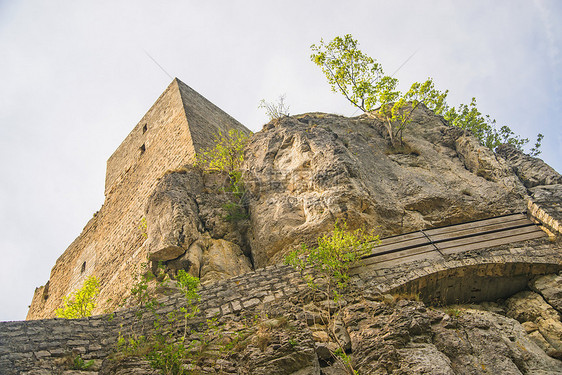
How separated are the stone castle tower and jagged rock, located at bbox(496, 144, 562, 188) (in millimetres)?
7319

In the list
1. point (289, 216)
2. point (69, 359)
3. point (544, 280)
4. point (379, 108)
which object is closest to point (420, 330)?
point (544, 280)

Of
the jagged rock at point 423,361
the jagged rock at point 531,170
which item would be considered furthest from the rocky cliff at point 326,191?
the jagged rock at point 423,361

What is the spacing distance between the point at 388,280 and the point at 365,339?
59.8 inches

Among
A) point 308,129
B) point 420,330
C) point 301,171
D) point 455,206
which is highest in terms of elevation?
point 308,129

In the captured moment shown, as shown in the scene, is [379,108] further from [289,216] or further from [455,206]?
[289,216]

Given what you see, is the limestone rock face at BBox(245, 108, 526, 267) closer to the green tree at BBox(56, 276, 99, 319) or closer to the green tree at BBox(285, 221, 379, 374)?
the green tree at BBox(285, 221, 379, 374)

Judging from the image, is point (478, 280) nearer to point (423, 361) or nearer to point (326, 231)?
point (326, 231)

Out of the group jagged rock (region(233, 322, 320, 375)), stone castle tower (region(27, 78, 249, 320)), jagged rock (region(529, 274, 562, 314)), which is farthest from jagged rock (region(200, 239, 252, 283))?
jagged rock (region(529, 274, 562, 314))

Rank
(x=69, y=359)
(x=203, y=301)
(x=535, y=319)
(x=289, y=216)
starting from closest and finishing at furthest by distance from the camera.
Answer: (x=69, y=359), (x=535, y=319), (x=203, y=301), (x=289, y=216)

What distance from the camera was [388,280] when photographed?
5715 millimetres

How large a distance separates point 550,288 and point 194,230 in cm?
564

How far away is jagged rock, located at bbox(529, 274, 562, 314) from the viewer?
17.5 feet

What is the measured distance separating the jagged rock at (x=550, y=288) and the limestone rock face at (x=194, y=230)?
4449 mm

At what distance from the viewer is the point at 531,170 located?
8.17 m
